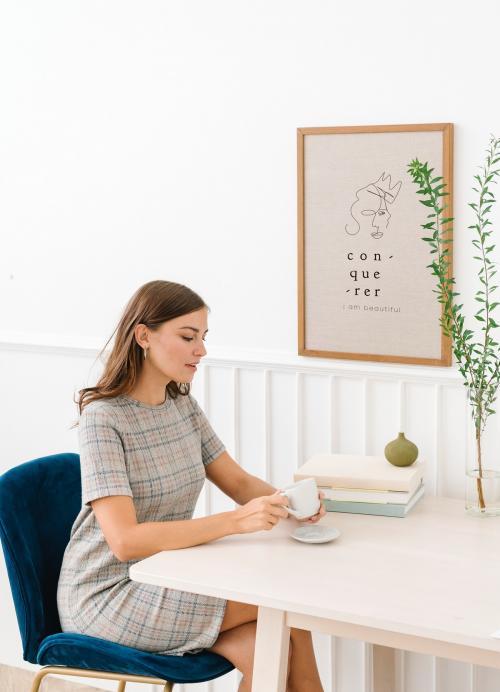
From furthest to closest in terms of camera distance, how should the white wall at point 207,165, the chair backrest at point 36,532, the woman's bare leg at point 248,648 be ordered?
the white wall at point 207,165 < the chair backrest at point 36,532 < the woman's bare leg at point 248,648

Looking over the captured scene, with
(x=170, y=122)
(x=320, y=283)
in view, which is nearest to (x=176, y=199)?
(x=170, y=122)

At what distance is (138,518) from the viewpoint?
208cm

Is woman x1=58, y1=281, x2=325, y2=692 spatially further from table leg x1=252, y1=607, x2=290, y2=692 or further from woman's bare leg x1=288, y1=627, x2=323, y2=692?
table leg x1=252, y1=607, x2=290, y2=692

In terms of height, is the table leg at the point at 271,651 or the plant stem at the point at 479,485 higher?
the plant stem at the point at 479,485

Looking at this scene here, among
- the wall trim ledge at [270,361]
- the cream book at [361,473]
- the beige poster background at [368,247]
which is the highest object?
the beige poster background at [368,247]

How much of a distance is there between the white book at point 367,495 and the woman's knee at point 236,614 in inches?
11.5

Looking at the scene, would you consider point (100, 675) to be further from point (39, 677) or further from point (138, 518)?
point (138, 518)

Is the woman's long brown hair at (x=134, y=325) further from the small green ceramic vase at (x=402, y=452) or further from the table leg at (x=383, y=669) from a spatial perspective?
the table leg at (x=383, y=669)

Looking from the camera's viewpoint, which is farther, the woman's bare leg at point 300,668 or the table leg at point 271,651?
the woman's bare leg at point 300,668

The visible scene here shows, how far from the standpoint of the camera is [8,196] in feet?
9.64

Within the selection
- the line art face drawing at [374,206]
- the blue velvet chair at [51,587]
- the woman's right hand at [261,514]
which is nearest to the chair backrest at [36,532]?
the blue velvet chair at [51,587]

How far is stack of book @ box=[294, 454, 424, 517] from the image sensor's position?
82.1 inches

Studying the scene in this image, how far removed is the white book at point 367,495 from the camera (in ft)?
6.82

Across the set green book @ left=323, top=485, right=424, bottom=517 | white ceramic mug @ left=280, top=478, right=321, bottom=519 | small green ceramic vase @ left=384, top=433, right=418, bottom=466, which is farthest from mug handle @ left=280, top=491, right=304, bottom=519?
small green ceramic vase @ left=384, top=433, right=418, bottom=466
